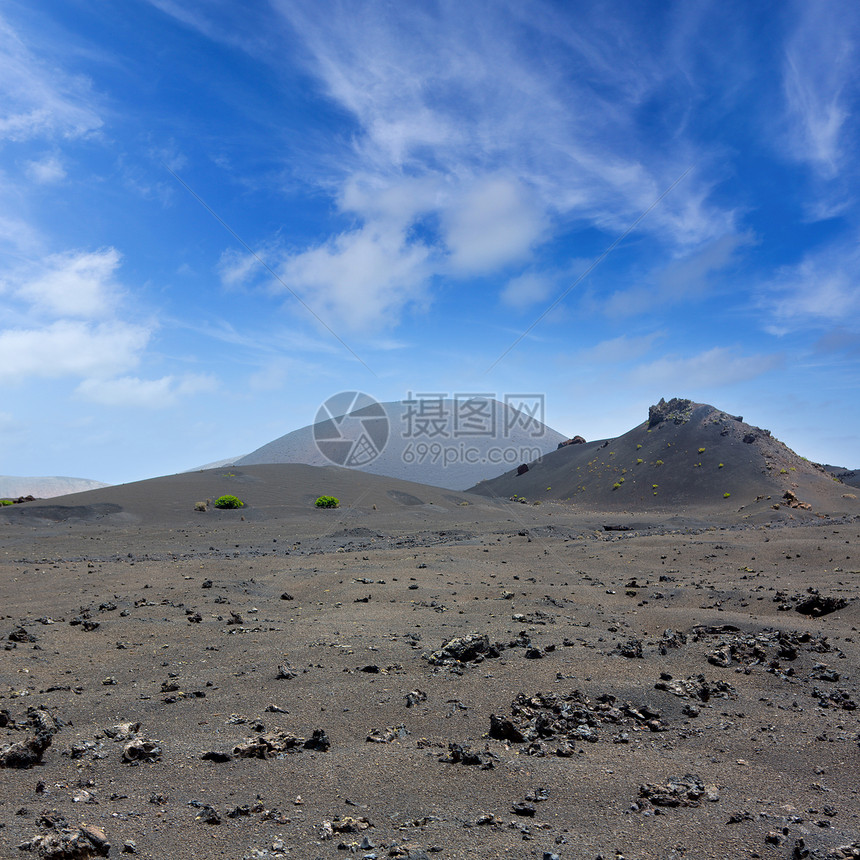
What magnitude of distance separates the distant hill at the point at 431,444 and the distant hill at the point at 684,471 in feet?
88.5

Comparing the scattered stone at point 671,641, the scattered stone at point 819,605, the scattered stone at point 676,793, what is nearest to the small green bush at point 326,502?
the scattered stone at point 819,605

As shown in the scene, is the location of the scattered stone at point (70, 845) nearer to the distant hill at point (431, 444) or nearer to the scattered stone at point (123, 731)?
the scattered stone at point (123, 731)

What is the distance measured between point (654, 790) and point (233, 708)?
144 inches

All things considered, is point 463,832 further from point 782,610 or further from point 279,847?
point 782,610

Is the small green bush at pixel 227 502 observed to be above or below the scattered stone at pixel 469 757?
above

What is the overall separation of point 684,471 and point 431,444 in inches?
2006

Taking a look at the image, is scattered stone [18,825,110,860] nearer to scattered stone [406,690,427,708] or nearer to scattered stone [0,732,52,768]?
scattered stone [0,732,52,768]

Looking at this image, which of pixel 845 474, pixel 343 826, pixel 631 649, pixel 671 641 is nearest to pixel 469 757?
pixel 343 826

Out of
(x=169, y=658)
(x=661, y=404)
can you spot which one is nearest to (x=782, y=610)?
(x=169, y=658)

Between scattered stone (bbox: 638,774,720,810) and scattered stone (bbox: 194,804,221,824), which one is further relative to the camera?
scattered stone (bbox: 638,774,720,810)

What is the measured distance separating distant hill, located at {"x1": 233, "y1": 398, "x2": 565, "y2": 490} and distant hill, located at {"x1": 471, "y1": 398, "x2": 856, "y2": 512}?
27.0m

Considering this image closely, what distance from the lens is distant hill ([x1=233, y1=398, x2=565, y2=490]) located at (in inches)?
3529

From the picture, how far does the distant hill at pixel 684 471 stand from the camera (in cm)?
4000

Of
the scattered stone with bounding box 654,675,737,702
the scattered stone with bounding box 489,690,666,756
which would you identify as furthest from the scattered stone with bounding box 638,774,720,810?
the scattered stone with bounding box 654,675,737,702
